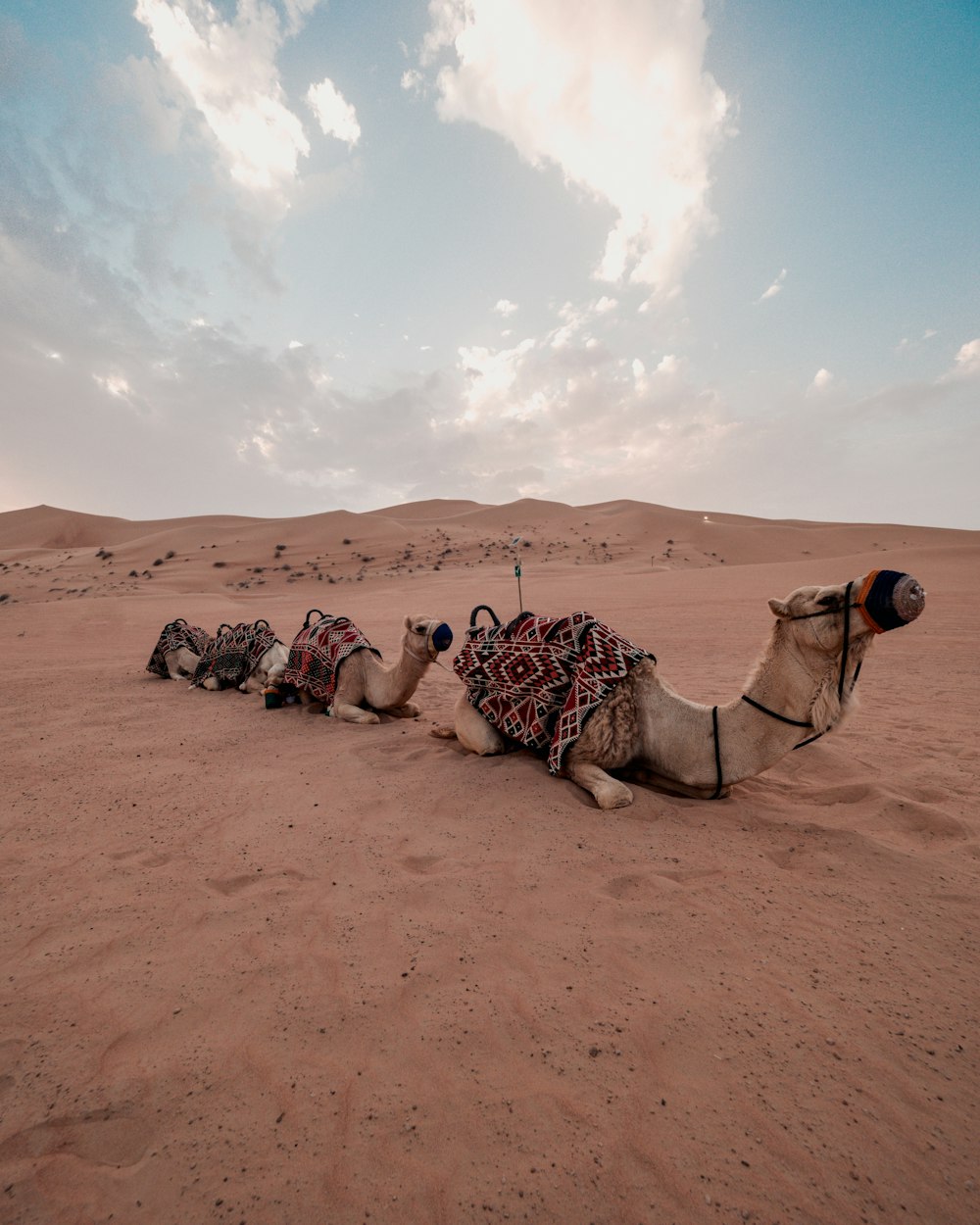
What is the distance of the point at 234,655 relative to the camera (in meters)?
7.30

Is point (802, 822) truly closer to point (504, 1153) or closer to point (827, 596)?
point (827, 596)

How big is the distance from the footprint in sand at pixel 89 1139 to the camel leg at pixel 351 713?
3.74m

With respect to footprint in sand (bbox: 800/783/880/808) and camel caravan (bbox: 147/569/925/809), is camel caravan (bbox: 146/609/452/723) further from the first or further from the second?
footprint in sand (bbox: 800/783/880/808)

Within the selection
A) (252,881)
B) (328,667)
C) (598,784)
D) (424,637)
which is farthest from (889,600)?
(328,667)

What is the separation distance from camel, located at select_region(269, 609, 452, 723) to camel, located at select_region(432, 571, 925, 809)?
71.6 inches

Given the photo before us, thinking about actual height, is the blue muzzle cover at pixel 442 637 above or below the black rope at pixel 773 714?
above

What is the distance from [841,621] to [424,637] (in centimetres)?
302

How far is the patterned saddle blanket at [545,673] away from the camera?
3342 millimetres

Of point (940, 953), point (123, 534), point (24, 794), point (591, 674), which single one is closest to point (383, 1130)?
point (940, 953)

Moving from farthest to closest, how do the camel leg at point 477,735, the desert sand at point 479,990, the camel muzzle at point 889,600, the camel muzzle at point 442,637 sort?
the camel muzzle at point 442,637
the camel leg at point 477,735
the camel muzzle at point 889,600
the desert sand at point 479,990

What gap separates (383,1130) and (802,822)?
8.30 ft

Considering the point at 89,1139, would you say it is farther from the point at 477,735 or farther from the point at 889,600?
the point at 889,600

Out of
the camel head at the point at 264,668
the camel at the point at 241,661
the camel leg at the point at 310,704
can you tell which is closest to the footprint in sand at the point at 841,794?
the camel leg at the point at 310,704

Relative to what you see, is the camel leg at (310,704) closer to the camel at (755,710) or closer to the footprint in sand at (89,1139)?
the camel at (755,710)
